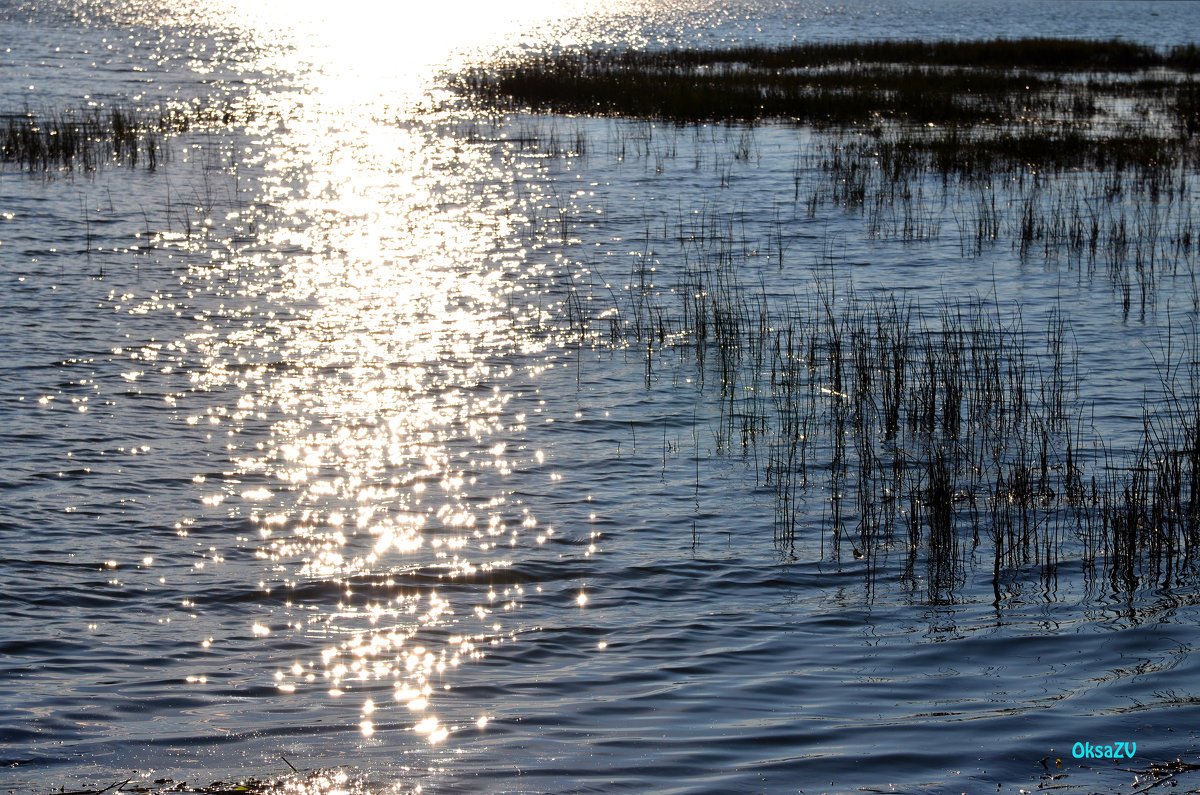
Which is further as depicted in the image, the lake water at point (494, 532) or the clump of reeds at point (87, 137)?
the clump of reeds at point (87, 137)

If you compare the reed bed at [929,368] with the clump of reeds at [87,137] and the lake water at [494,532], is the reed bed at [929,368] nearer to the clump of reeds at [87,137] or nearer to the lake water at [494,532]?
the lake water at [494,532]

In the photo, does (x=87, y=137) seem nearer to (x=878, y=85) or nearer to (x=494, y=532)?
(x=494, y=532)

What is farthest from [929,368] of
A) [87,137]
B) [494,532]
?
[87,137]

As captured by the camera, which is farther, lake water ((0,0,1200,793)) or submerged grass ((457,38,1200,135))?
submerged grass ((457,38,1200,135))

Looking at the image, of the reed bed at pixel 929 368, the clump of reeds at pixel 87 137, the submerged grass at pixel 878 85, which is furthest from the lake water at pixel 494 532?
the submerged grass at pixel 878 85

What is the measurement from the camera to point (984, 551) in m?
7.34

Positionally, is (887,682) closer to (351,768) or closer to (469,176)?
(351,768)

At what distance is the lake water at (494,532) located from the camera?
16.5 ft

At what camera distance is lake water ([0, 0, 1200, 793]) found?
5.03 meters

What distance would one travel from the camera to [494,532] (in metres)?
7.65

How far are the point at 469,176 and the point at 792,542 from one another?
636 inches

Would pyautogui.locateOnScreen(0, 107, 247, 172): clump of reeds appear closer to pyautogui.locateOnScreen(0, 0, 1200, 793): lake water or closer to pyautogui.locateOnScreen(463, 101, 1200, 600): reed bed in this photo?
pyautogui.locateOnScreen(0, 0, 1200, 793): lake water

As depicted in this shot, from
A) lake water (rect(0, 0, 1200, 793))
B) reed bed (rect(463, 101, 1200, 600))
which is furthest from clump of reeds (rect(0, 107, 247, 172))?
reed bed (rect(463, 101, 1200, 600))

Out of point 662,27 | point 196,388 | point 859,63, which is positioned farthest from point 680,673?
point 662,27
